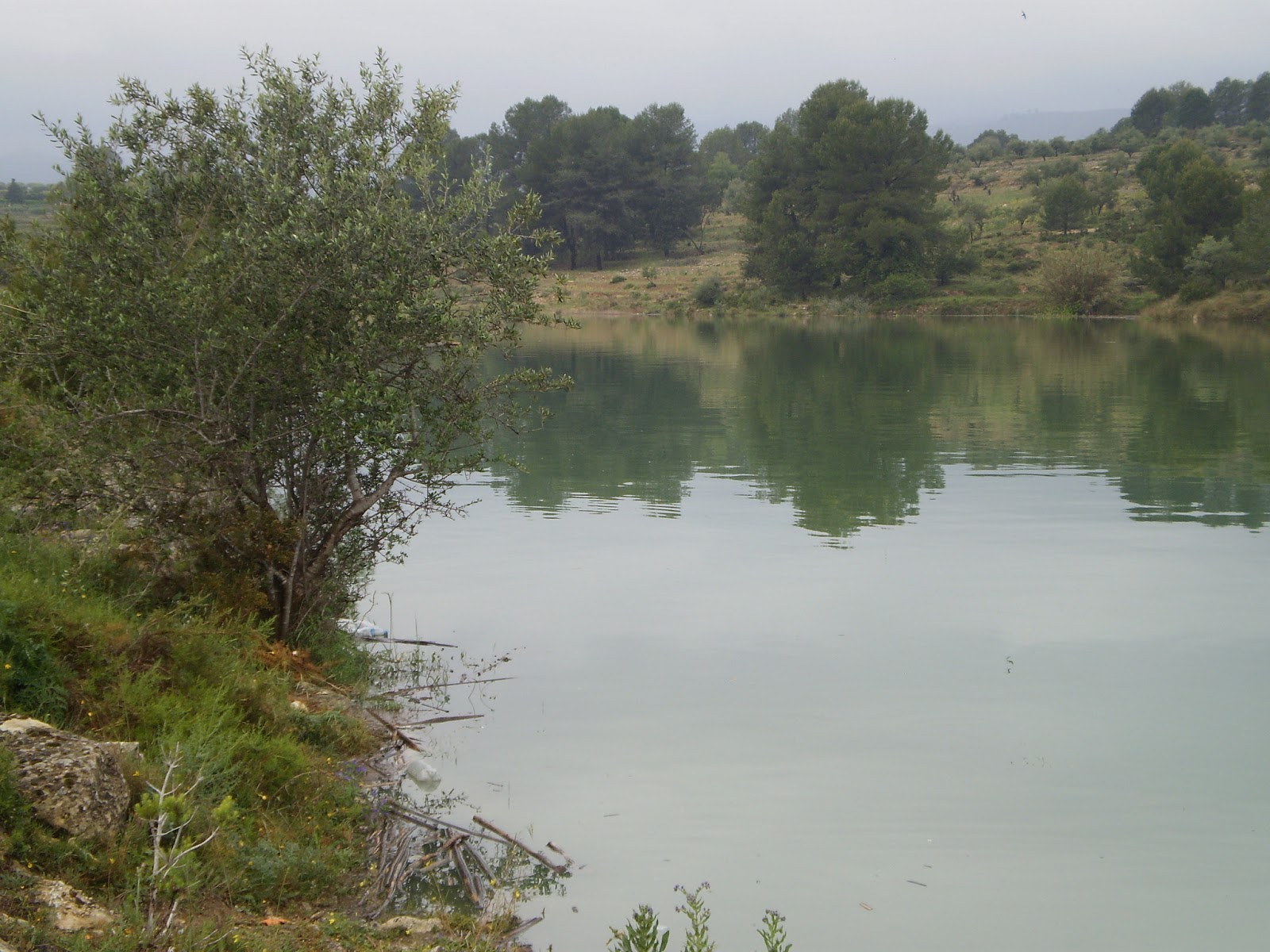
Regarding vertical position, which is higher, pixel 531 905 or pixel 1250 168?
pixel 1250 168

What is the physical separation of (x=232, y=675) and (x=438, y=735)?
2.06m

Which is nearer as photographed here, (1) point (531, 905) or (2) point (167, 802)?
(2) point (167, 802)

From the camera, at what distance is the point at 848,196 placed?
74.6m

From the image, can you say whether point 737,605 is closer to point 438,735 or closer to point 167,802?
point 438,735

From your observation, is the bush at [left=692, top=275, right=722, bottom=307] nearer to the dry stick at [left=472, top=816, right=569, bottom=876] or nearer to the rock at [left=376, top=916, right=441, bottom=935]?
the dry stick at [left=472, top=816, right=569, bottom=876]

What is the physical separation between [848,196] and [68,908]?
7378 cm

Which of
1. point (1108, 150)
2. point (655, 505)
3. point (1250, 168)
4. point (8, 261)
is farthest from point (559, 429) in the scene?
point (1108, 150)

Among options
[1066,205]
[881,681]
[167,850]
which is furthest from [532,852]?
[1066,205]

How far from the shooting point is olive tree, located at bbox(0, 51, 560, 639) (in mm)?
9031

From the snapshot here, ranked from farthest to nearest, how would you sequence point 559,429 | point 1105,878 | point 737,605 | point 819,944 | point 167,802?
point 559,429, point 737,605, point 1105,878, point 819,944, point 167,802

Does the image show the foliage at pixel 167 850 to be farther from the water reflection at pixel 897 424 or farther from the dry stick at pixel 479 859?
the water reflection at pixel 897 424

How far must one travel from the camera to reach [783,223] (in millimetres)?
76375

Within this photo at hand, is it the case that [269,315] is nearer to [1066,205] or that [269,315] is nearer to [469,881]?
[469,881]

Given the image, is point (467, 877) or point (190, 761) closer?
point (190, 761)
